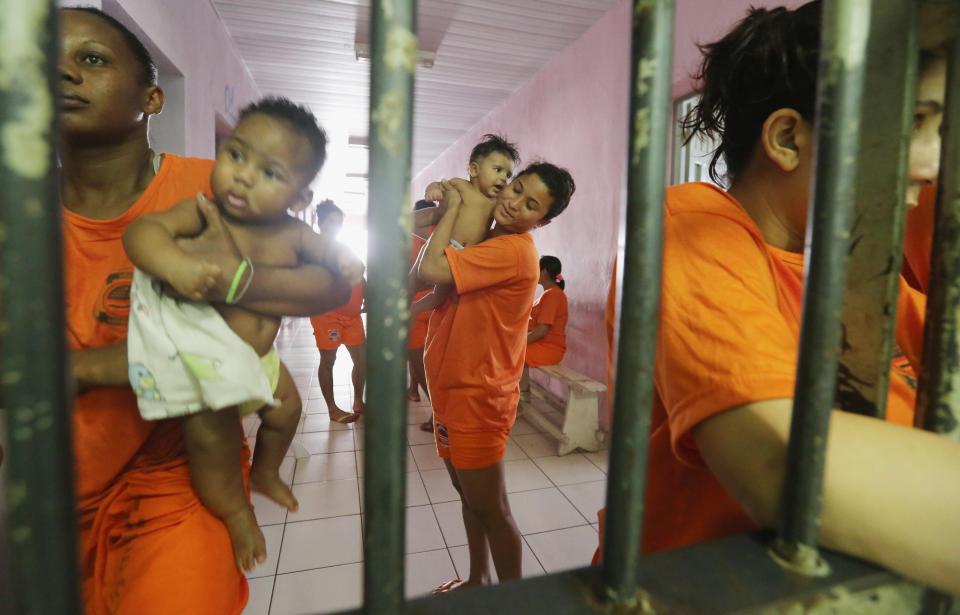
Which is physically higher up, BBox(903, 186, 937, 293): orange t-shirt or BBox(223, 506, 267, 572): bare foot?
BBox(903, 186, 937, 293): orange t-shirt

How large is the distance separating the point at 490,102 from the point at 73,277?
19.6ft

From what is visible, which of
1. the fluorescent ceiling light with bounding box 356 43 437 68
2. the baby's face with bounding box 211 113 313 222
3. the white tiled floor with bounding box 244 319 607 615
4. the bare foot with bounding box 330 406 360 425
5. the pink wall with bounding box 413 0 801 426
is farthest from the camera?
the fluorescent ceiling light with bounding box 356 43 437 68

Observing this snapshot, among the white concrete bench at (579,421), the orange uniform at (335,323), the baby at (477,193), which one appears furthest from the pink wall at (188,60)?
the white concrete bench at (579,421)

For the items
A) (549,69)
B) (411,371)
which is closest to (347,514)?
(411,371)

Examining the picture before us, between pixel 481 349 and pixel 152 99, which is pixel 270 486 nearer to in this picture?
pixel 152 99

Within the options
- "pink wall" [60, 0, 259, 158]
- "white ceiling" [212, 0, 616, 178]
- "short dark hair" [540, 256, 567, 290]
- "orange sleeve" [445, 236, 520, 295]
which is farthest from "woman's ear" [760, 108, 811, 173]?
"short dark hair" [540, 256, 567, 290]

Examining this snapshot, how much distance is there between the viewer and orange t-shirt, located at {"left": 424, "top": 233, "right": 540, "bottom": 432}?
6.66 ft

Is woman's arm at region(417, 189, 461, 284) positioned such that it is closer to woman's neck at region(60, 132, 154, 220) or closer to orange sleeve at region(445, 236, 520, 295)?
orange sleeve at region(445, 236, 520, 295)

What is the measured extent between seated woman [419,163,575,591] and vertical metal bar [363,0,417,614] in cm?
165

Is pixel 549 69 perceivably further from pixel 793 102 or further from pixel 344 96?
pixel 793 102

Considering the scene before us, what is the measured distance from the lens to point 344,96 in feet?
19.9

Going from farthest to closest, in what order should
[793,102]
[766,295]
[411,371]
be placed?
1. [411,371]
2. [793,102]
3. [766,295]

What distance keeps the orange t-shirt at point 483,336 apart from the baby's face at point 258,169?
1.13 metres

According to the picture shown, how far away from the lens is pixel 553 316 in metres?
4.20
